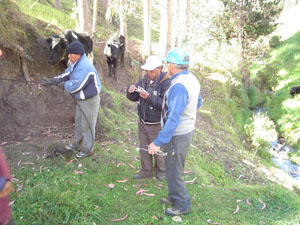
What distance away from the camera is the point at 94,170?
479cm

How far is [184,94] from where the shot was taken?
10.4 ft

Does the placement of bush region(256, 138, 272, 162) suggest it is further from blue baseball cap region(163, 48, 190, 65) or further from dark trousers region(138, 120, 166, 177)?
blue baseball cap region(163, 48, 190, 65)

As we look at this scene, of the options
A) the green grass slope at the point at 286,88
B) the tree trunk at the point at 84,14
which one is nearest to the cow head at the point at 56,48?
the tree trunk at the point at 84,14

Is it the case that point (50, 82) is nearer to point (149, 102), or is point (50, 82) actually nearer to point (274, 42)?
point (149, 102)

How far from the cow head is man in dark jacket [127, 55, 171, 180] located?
2.93 metres

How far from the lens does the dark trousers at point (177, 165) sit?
339cm

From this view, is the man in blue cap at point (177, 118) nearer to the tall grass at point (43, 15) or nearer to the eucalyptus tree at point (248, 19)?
the tall grass at point (43, 15)

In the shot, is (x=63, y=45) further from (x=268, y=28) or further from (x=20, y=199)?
(x=268, y=28)

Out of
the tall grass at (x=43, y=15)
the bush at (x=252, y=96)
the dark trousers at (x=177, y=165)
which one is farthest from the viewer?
the bush at (x=252, y=96)

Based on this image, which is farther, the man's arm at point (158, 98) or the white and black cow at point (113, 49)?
the white and black cow at point (113, 49)

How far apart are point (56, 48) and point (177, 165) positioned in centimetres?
444

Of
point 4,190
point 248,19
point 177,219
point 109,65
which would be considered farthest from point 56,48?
point 248,19

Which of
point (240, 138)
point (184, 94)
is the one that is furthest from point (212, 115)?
point (184, 94)

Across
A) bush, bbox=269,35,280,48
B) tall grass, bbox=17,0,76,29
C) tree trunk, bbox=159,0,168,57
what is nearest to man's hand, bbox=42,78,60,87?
tall grass, bbox=17,0,76,29
